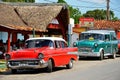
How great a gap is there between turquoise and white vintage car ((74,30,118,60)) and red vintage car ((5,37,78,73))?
25.0 ft

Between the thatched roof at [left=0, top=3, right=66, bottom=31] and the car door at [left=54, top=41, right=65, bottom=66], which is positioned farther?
the thatched roof at [left=0, top=3, right=66, bottom=31]

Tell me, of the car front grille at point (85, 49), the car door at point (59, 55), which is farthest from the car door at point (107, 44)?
the car door at point (59, 55)

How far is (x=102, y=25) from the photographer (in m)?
54.9

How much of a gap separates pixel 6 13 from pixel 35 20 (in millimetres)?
2703

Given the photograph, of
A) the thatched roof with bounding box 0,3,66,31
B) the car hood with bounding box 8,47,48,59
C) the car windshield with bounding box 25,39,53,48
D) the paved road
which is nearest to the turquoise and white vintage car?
the thatched roof with bounding box 0,3,66,31

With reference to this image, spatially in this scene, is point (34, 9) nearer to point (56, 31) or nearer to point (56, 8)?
point (56, 8)

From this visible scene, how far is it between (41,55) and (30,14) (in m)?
13.9

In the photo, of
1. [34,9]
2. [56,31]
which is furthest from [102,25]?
[34,9]

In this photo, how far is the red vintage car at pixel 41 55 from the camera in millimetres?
17828

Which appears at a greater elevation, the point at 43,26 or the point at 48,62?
the point at 43,26

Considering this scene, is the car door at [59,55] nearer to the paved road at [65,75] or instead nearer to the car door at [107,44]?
the paved road at [65,75]

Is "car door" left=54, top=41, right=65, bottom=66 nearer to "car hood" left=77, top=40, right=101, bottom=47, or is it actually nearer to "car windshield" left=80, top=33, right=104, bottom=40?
"car hood" left=77, top=40, right=101, bottom=47

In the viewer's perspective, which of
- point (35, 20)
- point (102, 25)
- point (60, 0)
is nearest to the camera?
point (35, 20)

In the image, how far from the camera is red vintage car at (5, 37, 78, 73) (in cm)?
1783
